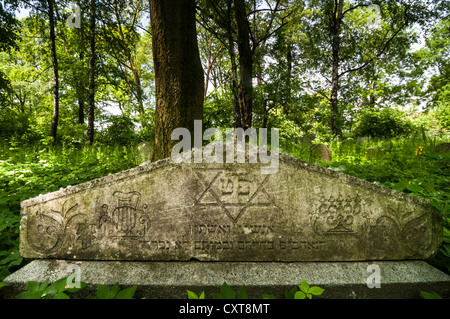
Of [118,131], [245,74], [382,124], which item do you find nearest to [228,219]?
[245,74]

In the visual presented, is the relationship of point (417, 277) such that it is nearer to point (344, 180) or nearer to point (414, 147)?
point (344, 180)

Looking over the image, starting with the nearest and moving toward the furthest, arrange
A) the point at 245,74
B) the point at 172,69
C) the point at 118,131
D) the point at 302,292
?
the point at 302,292 → the point at 172,69 → the point at 245,74 → the point at 118,131

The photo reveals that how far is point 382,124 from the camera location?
11133 mm

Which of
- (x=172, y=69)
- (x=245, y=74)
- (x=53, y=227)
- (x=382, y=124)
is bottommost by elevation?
(x=53, y=227)

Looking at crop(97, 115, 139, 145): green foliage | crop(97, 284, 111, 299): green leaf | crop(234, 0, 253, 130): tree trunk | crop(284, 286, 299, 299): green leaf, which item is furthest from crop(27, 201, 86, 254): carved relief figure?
crop(97, 115, 139, 145): green foliage

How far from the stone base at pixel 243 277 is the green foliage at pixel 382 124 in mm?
11533

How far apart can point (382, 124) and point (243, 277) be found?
12.9 m

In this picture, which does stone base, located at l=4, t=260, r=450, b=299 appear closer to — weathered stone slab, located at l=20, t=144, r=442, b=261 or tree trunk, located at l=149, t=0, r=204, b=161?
weathered stone slab, located at l=20, t=144, r=442, b=261

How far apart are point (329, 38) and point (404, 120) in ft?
19.4

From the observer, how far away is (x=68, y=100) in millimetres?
16672

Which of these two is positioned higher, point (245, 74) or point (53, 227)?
point (245, 74)

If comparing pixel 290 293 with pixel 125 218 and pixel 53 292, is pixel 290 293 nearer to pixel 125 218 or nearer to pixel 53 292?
pixel 125 218

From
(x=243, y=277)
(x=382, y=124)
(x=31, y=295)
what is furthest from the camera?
(x=382, y=124)

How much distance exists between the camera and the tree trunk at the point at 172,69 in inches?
127
